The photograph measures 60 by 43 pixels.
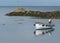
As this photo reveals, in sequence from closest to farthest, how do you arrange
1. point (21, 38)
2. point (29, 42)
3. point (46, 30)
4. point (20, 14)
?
point (29, 42)
point (21, 38)
point (46, 30)
point (20, 14)

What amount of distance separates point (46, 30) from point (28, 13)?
56.2 ft

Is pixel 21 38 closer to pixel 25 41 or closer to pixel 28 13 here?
pixel 25 41

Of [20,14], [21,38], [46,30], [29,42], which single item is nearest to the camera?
[29,42]

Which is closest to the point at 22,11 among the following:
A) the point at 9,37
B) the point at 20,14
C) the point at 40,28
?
the point at 20,14

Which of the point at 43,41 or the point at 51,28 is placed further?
the point at 51,28

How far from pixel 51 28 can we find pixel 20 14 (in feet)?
54.6

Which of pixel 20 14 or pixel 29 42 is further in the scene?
pixel 20 14

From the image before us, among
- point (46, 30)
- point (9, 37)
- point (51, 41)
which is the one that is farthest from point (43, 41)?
point (46, 30)

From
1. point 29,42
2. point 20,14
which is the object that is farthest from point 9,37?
point 20,14

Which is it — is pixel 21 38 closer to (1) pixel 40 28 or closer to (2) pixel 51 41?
(2) pixel 51 41

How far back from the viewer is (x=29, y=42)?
1096 cm

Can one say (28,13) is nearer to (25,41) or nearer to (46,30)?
(46,30)

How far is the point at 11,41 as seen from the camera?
1109 centimetres

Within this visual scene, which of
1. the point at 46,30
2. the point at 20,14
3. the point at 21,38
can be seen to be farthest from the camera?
the point at 20,14
